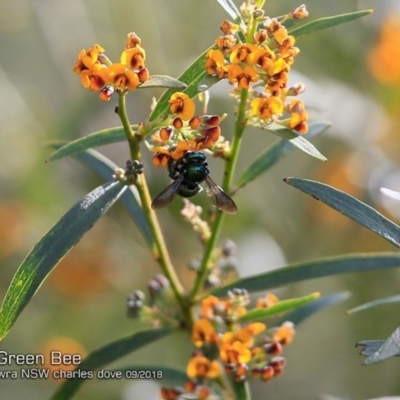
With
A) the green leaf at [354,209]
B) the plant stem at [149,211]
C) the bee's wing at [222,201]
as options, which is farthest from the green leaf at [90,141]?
the green leaf at [354,209]

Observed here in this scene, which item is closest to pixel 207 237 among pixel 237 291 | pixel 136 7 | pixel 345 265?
pixel 237 291

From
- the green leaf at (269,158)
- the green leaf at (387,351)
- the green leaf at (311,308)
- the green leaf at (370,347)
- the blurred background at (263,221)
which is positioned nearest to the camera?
the green leaf at (387,351)

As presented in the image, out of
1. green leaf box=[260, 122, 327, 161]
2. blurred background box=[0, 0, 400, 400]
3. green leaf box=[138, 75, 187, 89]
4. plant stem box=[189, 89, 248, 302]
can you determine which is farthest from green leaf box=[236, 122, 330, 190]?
blurred background box=[0, 0, 400, 400]

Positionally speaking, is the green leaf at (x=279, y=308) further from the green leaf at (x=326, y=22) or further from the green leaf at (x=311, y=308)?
the green leaf at (x=326, y=22)

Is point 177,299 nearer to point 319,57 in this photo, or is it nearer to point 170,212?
point 170,212

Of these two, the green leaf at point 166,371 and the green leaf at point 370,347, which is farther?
the green leaf at point 166,371

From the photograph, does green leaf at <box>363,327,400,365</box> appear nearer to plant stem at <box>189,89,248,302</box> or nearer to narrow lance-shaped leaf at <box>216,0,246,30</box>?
plant stem at <box>189,89,248,302</box>

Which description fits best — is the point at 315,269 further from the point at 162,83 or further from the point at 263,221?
the point at 263,221
